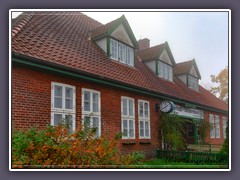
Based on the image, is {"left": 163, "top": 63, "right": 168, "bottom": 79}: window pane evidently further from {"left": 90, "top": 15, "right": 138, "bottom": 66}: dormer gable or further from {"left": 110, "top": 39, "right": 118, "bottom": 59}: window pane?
{"left": 110, "top": 39, "right": 118, "bottom": 59}: window pane

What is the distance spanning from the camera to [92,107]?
9.39m

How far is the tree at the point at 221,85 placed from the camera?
7.57m

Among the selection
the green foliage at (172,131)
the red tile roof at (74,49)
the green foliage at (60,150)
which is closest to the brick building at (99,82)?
the red tile roof at (74,49)

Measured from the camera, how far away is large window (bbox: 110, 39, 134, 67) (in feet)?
36.9

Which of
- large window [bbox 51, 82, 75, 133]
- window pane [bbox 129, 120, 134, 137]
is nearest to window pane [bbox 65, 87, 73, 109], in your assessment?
large window [bbox 51, 82, 75, 133]

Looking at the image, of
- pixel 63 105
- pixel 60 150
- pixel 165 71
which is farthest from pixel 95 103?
pixel 165 71

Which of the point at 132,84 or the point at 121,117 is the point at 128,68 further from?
the point at 121,117

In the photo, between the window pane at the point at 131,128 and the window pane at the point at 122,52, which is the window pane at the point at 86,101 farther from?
the window pane at the point at 122,52

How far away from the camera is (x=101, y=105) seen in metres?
9.68

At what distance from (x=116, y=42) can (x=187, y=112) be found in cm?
394

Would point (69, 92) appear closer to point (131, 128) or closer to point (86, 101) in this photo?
point (86, 101)

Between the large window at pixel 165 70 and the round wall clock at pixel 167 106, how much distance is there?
6.09 ft
